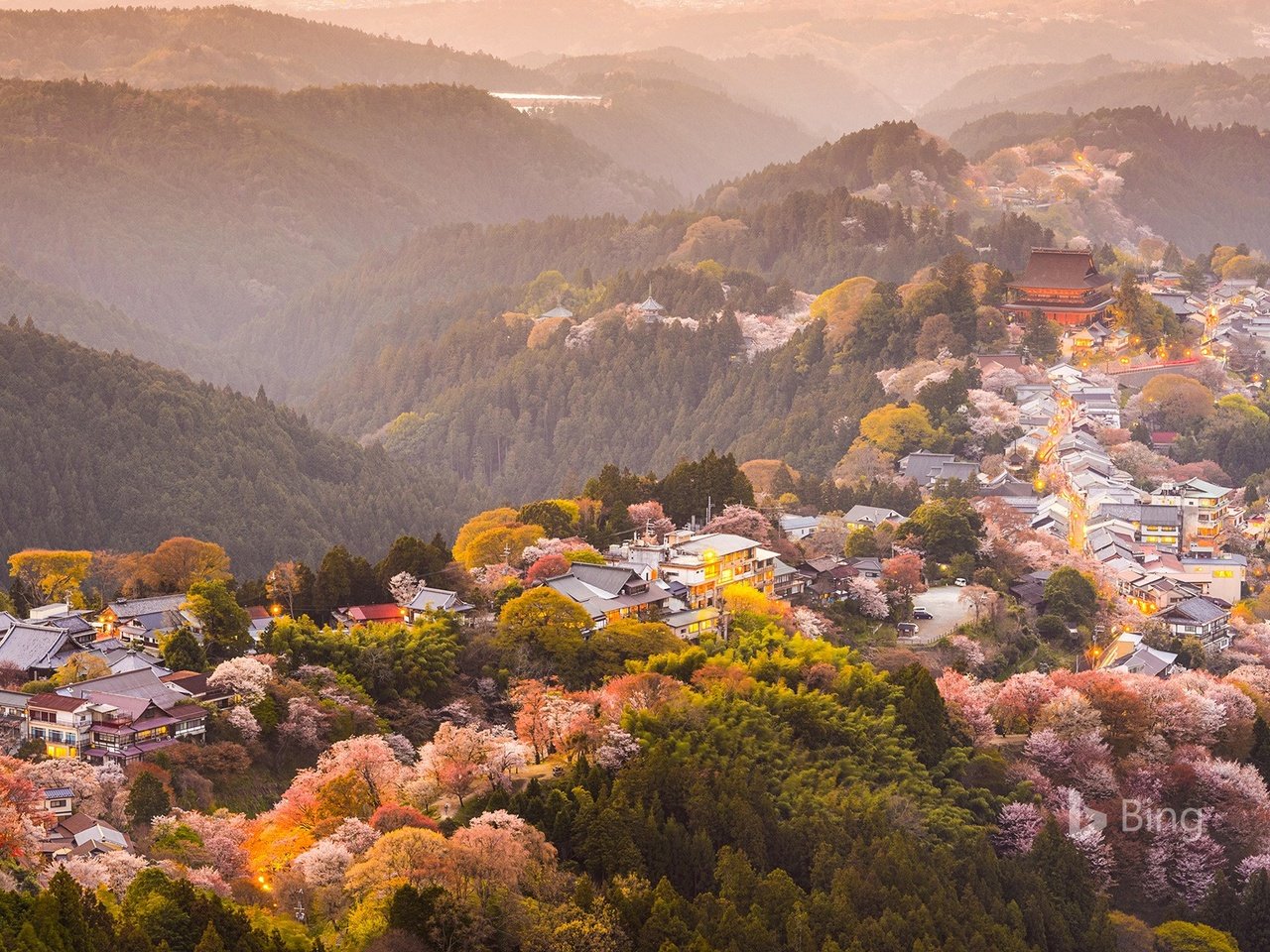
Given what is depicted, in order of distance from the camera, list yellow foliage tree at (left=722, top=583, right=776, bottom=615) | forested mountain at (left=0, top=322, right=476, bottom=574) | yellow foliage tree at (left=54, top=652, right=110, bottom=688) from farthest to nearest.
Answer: forested mountain at (left=0, top=322, right=476, bottom=574) → yellow foliage tree at (left=722, top=583, right=776, bottom=615) → yellow foliage tree at (left=54, top=652, right=110, bottom=688)

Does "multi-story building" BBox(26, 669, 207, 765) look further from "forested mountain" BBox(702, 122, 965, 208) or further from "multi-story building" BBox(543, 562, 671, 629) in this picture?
"forested mountain" BBox(702, 122, 965, 208)

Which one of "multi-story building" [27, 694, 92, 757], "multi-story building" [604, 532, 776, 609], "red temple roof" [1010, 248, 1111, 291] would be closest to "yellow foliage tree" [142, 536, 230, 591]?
"multi-story building" [604, 532, 776, 609]

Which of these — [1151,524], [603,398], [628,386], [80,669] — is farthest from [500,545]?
[628,386]

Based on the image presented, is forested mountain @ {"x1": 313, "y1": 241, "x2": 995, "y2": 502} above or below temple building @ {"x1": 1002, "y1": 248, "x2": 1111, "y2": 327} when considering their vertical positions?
below

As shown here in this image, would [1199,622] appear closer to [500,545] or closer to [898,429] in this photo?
→ [500,545]

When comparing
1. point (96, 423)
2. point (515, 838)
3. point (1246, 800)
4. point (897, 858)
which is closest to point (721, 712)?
point (897, 858)

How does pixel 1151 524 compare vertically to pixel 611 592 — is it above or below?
below

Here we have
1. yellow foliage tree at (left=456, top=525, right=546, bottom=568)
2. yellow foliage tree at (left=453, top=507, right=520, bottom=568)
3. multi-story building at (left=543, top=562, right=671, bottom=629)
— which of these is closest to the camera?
multi-story building at (left=543, top=562, right=671, bottom=629)
